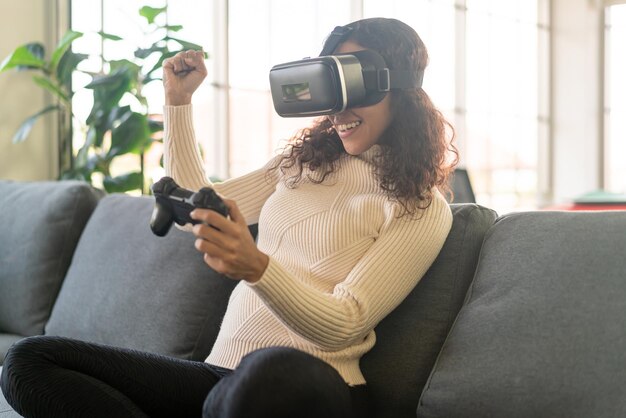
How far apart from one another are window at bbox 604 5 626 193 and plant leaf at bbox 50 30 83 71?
656 cm

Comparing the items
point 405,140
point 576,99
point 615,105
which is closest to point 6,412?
point 405,140

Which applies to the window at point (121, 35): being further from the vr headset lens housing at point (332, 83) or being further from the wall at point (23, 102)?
the vr headset lens housing at point (332, 83)

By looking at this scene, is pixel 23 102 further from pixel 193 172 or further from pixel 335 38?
pixel 335 38

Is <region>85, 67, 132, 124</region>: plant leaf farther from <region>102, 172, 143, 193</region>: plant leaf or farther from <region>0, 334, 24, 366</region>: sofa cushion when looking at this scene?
<region>0, 334, 24, 366</region>: sofa cushion

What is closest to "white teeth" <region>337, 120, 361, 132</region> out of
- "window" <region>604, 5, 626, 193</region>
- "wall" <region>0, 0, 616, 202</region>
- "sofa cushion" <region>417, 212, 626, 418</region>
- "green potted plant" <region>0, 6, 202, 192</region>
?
"sofa cushion" <region>417, 212, 626, 418</region>

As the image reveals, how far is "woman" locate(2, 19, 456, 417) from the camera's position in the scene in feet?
3.89

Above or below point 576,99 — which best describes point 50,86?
below

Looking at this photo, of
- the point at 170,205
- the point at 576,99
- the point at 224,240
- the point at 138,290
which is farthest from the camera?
the point at 576,99

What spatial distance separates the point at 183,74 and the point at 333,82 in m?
0.41

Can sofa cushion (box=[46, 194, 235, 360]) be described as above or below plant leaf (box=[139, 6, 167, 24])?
below

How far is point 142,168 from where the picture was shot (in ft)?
11.6

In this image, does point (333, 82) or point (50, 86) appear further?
point (50, 86)

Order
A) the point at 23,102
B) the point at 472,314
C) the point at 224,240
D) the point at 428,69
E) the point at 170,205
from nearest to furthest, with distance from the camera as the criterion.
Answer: the point at 224,240 < the point at 170,205 < the point at 472,314 < the point at 23,102 < the point at 428,69

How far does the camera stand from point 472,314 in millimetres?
1434
